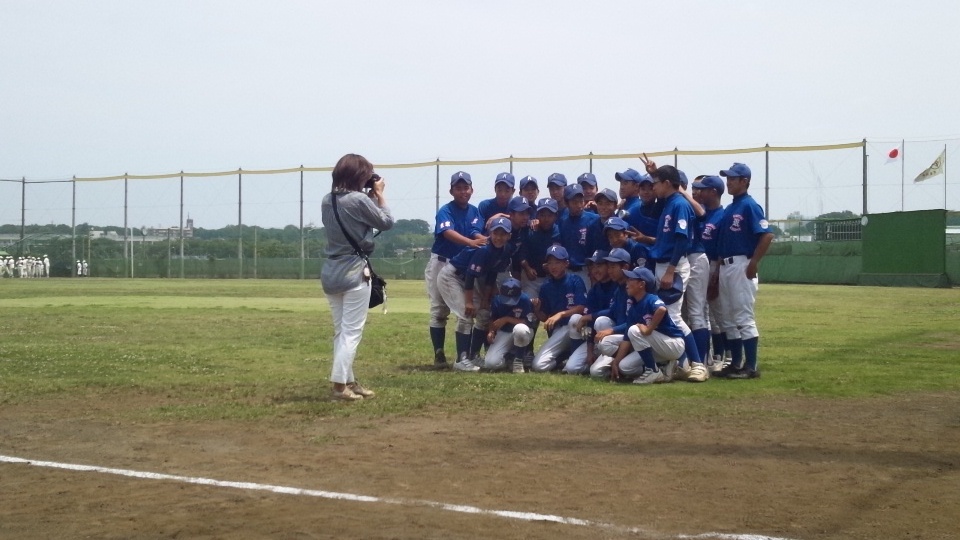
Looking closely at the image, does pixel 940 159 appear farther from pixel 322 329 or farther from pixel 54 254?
pixel 54 254

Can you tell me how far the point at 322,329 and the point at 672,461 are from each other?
8655 millimetres

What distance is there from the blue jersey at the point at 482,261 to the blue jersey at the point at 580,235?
551mm

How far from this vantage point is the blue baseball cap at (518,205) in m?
8.99

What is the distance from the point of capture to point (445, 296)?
9.16 meters

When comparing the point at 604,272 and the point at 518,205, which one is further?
the point at 518,205

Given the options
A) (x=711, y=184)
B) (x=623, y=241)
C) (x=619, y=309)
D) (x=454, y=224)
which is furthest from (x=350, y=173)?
(x=711, y=184)

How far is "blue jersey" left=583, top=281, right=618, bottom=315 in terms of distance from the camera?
349 inches

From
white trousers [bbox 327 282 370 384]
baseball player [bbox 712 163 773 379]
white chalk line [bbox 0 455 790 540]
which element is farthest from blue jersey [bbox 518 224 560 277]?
white chalk line [bbox 0 455 790 540]

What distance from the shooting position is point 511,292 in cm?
905

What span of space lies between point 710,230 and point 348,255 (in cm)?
336

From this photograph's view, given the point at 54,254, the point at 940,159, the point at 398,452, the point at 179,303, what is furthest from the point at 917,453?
the point at 54,254

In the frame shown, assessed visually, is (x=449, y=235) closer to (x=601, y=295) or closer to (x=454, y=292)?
(x=454, y=292)

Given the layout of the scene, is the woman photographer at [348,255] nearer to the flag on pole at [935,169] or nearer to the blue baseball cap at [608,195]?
the blue baseball cap at [608,195]

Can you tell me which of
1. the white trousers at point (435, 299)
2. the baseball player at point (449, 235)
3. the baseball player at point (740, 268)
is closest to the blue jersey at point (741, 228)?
the baseball player at point (740, 268)
